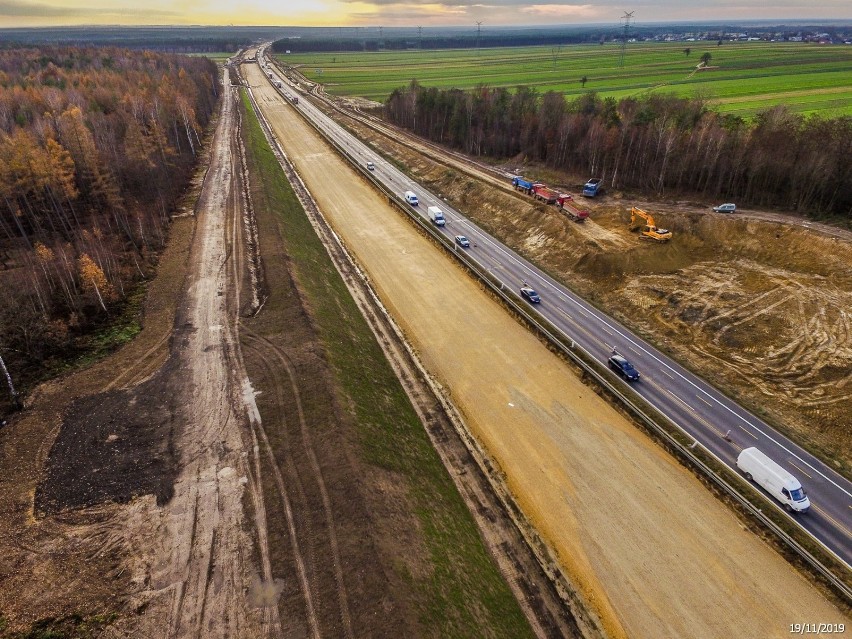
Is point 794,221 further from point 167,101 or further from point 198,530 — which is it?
point 167,101

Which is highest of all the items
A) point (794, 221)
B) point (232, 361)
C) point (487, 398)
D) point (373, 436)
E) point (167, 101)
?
point (167, 101)

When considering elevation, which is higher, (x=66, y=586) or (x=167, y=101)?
(x=167, y=101)

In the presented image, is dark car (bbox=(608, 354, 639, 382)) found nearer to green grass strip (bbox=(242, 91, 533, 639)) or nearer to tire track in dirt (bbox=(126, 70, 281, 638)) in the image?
green grass strip (bbox=(242, 91, 533, 639))

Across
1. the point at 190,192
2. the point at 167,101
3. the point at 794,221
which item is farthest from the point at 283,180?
the point at 794,221

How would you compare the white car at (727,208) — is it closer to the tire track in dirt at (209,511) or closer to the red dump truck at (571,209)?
the red dump truck at (571,209)

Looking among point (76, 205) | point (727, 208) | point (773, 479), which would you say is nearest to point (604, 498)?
point (773, 479)

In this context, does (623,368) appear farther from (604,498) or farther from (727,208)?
(727,208)
